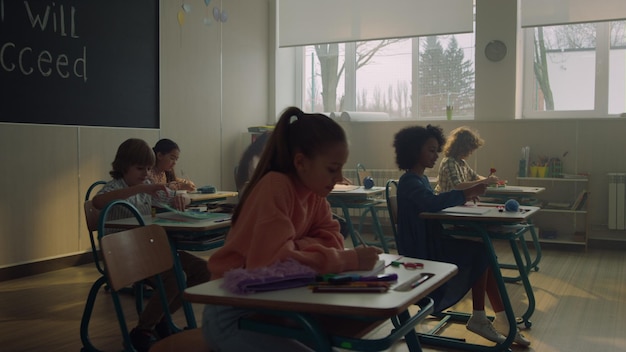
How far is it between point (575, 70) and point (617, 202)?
59.2 inches

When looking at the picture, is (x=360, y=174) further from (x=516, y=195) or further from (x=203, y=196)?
(x=203, y=196)

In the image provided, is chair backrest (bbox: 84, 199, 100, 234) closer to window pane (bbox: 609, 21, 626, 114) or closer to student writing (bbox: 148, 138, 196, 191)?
student writing (bbox: 148, 138, 196, 191)

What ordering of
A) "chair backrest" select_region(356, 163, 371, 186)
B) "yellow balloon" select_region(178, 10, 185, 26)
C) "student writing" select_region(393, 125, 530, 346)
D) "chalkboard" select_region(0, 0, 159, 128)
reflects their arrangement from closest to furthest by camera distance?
"student writing" select_region(393, 125, 530, 346)
"chalkboard" select_region(0, 0, 159, 128)
"yellow balloon" select_region(178, 10, 185, 26)
"chair backrest" select_region(356, 163, 371, 186)

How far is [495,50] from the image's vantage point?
20.6 ft

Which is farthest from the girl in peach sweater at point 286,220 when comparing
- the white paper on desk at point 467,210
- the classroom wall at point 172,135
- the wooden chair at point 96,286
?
the classroom wall at point 172,135

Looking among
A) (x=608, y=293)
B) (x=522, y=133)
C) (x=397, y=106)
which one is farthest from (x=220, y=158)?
(x=608, y=293)

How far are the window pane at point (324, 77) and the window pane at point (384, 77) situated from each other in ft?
0.80

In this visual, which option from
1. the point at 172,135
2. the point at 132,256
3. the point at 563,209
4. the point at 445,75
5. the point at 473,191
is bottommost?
the point at 563,209

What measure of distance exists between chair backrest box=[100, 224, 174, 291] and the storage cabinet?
455 cm

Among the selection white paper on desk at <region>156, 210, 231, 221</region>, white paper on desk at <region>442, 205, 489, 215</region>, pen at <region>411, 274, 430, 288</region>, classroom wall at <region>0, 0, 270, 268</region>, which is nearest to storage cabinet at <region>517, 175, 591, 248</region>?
white paper on desk at <region>442, 205, 489, 215</region>

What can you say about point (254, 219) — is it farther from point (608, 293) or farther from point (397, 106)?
point (397, 106)

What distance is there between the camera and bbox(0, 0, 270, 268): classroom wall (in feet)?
14.9

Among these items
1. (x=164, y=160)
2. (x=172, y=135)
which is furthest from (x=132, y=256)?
(x=172, y=135)

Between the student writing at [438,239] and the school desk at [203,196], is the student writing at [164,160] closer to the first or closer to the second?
the school desk at [203,196]
